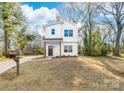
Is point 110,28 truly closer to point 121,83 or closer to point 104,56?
point 104,56

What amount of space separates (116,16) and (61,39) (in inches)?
91.9

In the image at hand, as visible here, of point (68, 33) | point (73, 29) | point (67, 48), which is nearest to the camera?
point (68, 33)

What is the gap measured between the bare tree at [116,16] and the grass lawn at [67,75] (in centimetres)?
132

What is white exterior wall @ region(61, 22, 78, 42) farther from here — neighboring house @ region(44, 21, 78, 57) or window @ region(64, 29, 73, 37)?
window @ region(64, 29, 73, 37)

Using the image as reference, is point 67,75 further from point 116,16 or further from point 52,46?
point 116,16

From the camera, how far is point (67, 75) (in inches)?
332

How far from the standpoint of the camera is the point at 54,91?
7.62 meters

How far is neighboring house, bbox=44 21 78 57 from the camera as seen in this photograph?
31.5ft

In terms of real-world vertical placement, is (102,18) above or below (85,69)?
above

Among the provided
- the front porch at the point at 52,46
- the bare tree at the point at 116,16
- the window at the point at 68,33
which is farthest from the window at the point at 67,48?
the bare tree at the point at 116,16

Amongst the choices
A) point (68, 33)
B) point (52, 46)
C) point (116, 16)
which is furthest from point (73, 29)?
point (116, 16)

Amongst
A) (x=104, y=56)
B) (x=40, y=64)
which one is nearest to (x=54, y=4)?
(x=40, y=64)

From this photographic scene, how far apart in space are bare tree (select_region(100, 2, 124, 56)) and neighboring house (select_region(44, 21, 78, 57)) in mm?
1311

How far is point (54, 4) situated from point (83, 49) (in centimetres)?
195
